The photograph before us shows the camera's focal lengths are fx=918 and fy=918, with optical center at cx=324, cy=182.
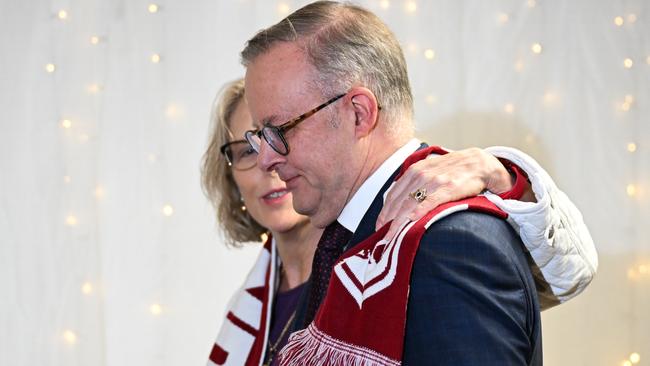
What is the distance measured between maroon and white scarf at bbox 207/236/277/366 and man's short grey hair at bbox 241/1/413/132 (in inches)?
39.4

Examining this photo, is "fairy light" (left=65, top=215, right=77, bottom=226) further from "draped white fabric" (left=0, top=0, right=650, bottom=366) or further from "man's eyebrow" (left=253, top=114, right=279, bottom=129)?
"man's eyebrow" (left=253, top=114, right=279, bottom=129)

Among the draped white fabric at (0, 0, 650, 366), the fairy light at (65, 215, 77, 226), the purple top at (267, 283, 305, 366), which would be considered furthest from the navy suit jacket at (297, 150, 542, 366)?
the fairy light at (65, 215, 77, 226)

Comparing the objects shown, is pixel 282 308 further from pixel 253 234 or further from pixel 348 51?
pixel 348 51

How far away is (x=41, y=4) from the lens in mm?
2936

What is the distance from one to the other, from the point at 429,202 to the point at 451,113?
1813 millimetres

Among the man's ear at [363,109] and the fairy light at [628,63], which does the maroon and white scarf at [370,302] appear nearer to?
the man's ear at [363,109]

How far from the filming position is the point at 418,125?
3.04 m

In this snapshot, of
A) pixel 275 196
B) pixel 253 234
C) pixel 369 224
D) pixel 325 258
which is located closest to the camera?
pixel 369 224

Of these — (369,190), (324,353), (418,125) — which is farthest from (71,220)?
(324,353)

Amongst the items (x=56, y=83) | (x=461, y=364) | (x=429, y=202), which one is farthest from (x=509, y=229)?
(x=56, y=83)

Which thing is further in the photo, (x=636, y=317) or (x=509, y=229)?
(x=636, y=317)

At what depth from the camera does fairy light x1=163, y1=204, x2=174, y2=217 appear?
3.03 meters

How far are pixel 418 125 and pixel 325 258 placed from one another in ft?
5.03

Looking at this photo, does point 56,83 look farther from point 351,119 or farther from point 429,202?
point 429,202
